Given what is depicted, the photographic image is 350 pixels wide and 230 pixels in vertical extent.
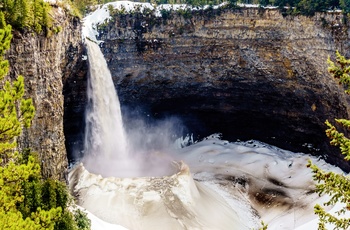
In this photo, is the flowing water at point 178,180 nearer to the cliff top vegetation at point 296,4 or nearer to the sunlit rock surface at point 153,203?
the sunlit rock surface at point 153,203

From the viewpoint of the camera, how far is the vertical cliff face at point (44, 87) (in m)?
19.2

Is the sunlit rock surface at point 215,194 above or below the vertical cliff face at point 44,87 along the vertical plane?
below

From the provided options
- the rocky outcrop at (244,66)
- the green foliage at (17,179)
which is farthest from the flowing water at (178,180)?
the green foliage at (17,179)

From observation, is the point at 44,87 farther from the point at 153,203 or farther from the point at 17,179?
the point at 153,203

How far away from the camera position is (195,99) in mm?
42750

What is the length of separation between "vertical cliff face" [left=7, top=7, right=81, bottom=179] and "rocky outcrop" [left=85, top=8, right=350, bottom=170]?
13.0 meters

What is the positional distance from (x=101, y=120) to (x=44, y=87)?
12924mm

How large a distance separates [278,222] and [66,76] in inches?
737

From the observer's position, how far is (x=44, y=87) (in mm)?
21172

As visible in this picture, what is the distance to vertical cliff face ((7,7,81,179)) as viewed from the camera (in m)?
19.2

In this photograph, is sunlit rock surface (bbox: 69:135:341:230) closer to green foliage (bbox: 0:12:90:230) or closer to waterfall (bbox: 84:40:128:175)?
waterfall (bbox: 84:40:128:175)

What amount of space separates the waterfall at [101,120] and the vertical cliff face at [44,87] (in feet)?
25.9

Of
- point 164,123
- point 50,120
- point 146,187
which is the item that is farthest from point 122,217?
point 164,123

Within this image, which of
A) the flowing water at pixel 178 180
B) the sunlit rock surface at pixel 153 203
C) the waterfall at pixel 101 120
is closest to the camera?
the sunlit rock surface at pixel 153 203
